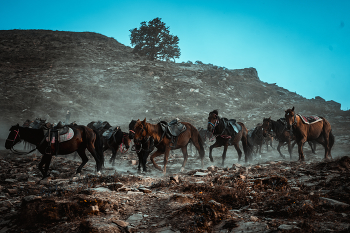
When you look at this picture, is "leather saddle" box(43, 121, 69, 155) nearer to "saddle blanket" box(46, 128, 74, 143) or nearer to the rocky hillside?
"saddle blanket" box(46, 128, 74, 143)

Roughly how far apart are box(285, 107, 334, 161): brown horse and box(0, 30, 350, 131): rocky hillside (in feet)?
35.2

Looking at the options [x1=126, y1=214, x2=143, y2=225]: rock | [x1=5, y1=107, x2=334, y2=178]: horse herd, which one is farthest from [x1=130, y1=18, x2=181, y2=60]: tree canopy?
[x1=126, y1=214, x2=143, y2=225]: rock

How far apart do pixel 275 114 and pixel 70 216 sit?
81.8 feet

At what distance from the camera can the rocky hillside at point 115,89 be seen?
871 inches

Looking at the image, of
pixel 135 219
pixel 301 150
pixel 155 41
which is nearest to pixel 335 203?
pixel 135 219

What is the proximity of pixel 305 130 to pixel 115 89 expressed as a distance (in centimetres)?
2482

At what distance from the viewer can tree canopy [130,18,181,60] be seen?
4294cm

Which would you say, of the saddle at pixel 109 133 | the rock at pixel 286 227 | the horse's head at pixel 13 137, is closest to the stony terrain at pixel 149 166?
the rock at pixel 286 227

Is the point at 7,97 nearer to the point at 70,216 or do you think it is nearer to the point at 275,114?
the point at 70,216

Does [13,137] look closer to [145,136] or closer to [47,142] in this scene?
[47,142]

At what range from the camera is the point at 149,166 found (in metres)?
9.59

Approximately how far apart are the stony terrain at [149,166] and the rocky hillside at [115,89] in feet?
0.49

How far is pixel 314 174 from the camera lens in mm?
5020

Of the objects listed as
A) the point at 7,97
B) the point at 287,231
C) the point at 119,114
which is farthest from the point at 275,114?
the point at 7,97
